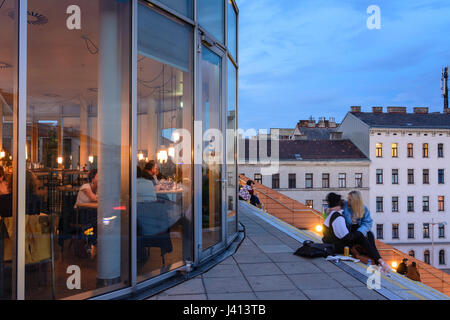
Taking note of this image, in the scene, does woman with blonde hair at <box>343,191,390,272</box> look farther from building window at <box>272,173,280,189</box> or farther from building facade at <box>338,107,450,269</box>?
building facade at <box>338,107,450,269</box>

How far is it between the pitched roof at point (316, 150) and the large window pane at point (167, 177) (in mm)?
31937

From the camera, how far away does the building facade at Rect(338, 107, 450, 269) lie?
38188mm

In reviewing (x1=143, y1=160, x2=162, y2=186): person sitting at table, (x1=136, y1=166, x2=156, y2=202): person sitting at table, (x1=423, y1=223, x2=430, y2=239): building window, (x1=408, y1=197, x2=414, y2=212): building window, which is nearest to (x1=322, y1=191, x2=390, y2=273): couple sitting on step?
(x1=143, y1=160, x2=162, y2=186): person sitting at table

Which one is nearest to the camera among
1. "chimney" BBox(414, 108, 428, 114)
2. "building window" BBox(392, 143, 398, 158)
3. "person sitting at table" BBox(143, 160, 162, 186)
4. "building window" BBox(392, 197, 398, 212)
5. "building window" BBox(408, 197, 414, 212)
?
"person sitting at table" BBox(143, 160, 162, 186)

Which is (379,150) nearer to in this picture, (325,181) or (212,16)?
(325,181)

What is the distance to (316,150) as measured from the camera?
39219 millimetres

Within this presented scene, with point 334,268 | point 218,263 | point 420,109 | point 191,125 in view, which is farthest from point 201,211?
point 420,109

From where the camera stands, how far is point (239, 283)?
4.47 meters

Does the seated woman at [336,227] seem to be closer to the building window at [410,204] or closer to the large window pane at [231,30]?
the large window pane at [231,30]

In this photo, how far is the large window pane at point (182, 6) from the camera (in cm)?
481

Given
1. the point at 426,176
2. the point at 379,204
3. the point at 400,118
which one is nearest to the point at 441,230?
the point at 426,176

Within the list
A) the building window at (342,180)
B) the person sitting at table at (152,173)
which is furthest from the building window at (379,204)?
the person sitting at table at (152,173)

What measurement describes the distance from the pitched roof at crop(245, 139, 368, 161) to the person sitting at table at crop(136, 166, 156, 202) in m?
32.4

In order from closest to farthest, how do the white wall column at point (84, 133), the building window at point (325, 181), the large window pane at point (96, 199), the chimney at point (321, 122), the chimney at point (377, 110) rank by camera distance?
the large window pane at point (96, 199) < the white wall column at point (84, 133) < the building window at point (325, 181) < the chimney at point (377, 110) < the chimney at point (321, 122)
